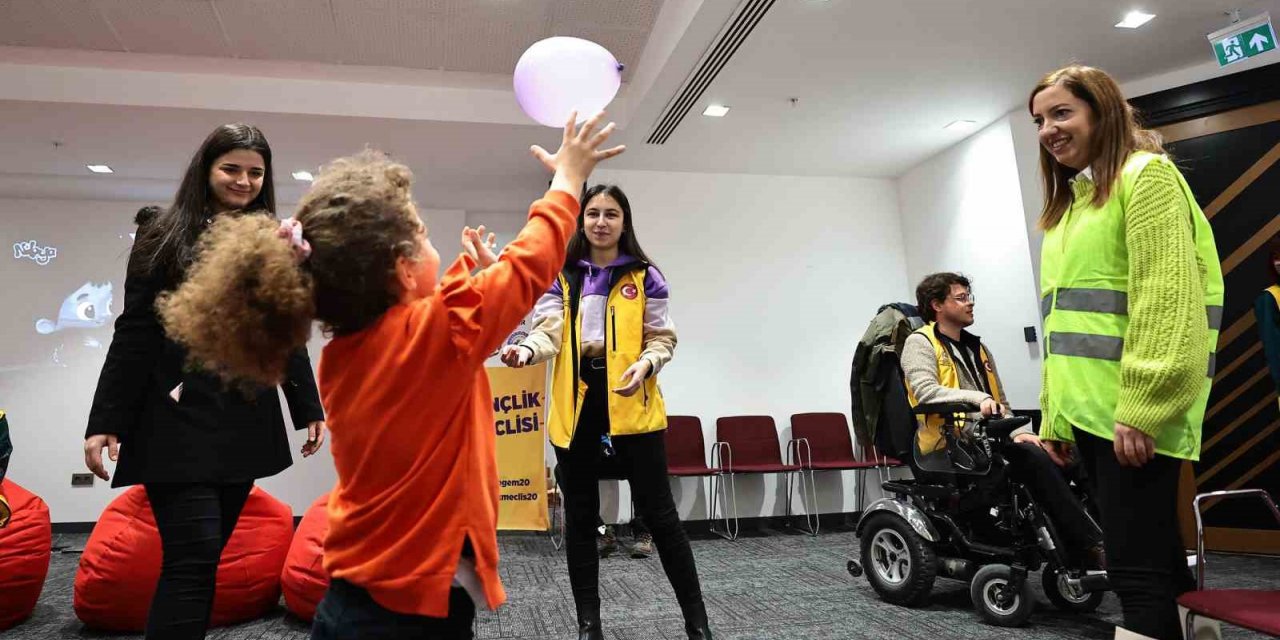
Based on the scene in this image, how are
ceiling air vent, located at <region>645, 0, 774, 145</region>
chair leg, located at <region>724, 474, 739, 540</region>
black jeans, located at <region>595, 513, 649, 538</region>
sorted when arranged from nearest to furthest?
1. ceiling air vent, located at <region>645, 0, 774, 145</region>
2. black jeans, located at <region>595, 513, 649, 538</region>
3. chair leg, located at <region>724, 474, 739, 540</region>

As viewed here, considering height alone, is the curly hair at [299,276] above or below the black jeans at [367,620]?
above

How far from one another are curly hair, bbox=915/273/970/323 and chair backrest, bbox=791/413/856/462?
249 centimetres

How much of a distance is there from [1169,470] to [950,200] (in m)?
4.77

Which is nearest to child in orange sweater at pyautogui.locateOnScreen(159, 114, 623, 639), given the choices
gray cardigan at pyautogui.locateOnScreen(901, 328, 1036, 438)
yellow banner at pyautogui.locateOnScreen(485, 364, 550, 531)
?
gray cardigan at pyautogui.locateOnScreen(901, 328, 1036, 438)

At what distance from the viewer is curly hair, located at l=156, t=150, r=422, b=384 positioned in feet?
2.73

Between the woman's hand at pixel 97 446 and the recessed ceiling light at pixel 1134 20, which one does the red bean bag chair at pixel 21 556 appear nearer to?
the woman's hand at pixel 97 446

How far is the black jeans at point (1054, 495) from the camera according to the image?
88.4 inches

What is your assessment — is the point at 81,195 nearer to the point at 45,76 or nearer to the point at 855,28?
the point at 45,76

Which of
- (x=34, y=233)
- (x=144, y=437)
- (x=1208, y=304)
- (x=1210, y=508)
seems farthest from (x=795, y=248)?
(x=34, y=233)

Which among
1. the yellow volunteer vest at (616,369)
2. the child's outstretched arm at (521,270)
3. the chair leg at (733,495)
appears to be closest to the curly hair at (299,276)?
the child's outstretched arm at (521,270)

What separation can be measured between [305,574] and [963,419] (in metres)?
2.62

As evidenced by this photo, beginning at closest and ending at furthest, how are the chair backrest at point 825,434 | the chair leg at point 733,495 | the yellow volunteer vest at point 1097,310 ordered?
the yellow volunteer vest at point 1097,310 < the chair leg at point 733,495 < the chair backrest at point 825,434

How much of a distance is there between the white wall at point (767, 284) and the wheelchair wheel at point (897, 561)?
97.9 inches

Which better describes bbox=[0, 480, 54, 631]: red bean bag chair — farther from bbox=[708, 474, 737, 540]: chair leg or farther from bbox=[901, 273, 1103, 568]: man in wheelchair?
bbox=[708, 474, 737, 540]: chair leg
